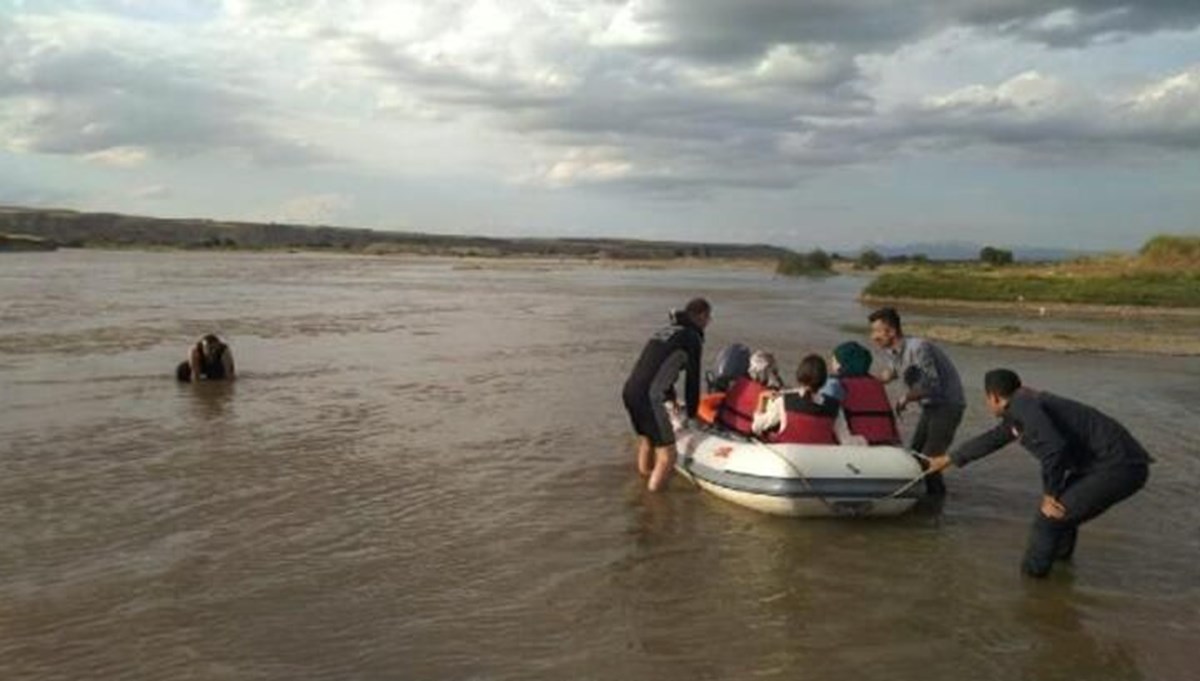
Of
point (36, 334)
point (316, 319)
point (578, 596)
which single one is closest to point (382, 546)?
point (578, 596)

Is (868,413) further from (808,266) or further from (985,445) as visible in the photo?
(808,266)

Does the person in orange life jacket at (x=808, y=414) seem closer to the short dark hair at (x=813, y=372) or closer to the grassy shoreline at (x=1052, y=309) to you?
the short dark hair at (x=813, y=372)

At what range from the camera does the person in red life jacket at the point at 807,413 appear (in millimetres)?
10359

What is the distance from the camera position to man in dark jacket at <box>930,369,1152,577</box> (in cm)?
794

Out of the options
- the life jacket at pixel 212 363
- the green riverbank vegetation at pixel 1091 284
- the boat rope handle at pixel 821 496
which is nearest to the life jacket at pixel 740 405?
the boat rope handle at pixel 821 496

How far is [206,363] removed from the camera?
1816cm

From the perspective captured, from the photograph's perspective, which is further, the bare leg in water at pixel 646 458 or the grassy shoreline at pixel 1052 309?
the grassy shoreline at pixel 1052 309

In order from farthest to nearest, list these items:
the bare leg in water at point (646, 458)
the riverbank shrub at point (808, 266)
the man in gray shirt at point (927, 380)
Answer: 1. the riverbank shrub at point (808, 266)
2. the bare leg in water at point (646, 458)
3. the man in gray shirt at point (927, 380)

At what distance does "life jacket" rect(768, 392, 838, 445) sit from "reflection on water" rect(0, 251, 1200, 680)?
0.77 metres

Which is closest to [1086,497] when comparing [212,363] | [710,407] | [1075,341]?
[710,407]

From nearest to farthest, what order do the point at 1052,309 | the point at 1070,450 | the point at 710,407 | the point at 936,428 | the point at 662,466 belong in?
the point at 1070,450
the point at 936,428
the point at 662,466
the point at 710,407
the point at 1052,309

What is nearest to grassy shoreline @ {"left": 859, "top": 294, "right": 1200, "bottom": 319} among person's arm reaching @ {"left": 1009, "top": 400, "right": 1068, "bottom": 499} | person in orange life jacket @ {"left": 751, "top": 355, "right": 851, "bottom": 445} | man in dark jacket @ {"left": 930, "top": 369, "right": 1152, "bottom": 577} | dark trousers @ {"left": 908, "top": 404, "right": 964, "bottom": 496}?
dark trousers @ {"left": 908, "top": 404, "right": 964, "bottom": 496}

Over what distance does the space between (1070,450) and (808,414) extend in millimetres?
2695

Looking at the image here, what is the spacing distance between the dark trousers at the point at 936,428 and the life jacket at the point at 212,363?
462 inches
